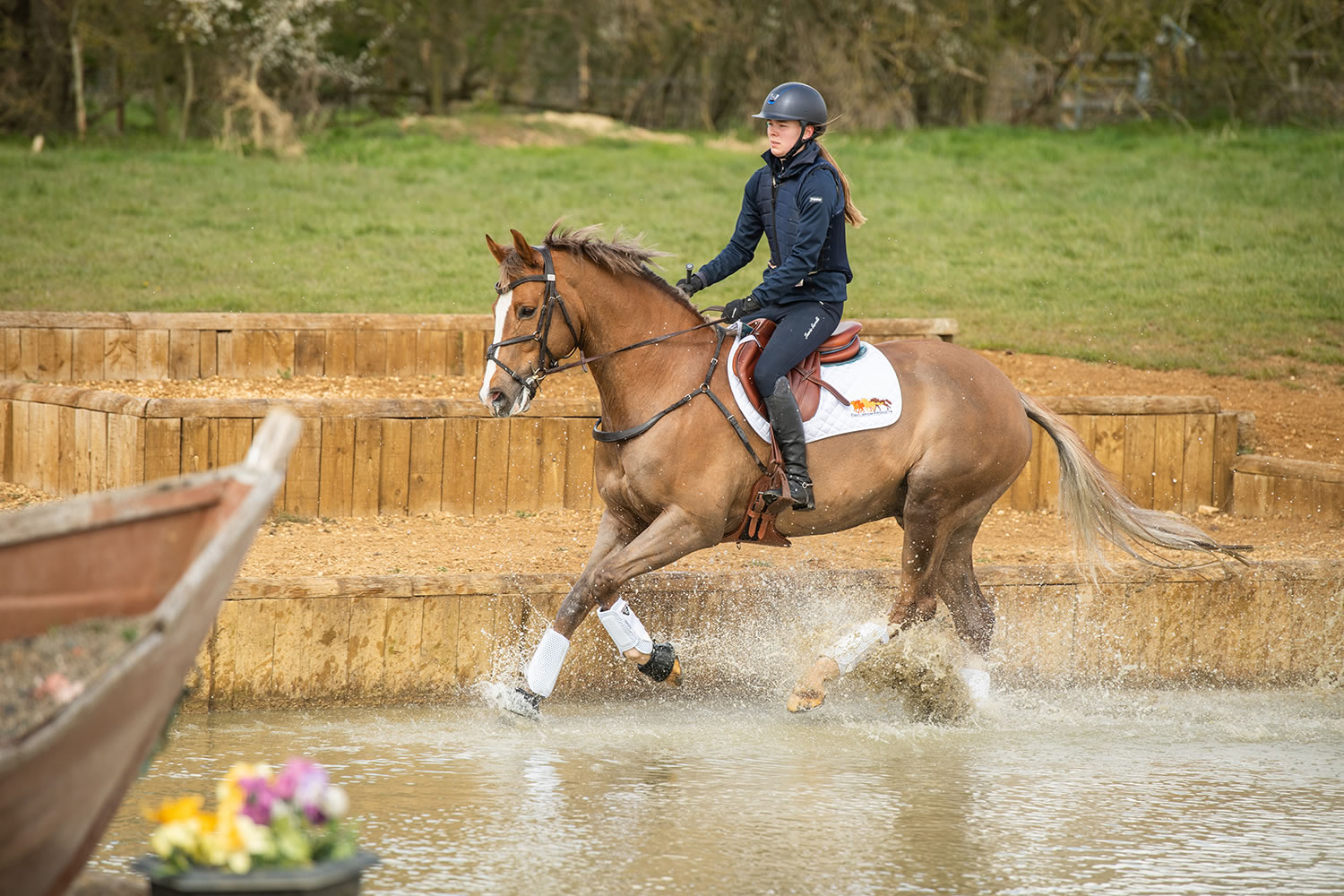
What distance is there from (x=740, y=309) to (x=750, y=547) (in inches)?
94.8

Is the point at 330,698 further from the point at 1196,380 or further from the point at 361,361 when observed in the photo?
the point at 1196,380

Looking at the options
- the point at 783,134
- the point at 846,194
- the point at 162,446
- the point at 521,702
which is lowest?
the point at 521,702

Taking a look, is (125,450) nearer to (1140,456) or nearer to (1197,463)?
(1140,456)

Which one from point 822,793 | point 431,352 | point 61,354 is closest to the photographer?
point 822,793

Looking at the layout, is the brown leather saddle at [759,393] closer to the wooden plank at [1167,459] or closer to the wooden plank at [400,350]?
the wooden plank at [1167,459]

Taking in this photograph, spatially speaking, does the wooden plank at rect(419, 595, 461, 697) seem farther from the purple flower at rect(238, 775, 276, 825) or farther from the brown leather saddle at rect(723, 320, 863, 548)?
the purple flower at rect(238, 775, 276, 825)

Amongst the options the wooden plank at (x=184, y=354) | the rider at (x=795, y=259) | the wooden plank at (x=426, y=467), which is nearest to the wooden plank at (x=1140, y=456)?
the rider at (x=795, y=259)

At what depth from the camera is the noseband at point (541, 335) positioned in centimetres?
588

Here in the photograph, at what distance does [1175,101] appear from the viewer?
2233 centimetres

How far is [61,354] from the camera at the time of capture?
32.4 feet

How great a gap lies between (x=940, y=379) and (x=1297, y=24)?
18.0m

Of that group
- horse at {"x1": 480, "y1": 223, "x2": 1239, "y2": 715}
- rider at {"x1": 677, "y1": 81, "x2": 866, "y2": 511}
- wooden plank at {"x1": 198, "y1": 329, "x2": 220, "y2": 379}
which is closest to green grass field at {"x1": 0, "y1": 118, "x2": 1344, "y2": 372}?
wooden plank at {"x1": 198, "y1": 329, "x2": 220, "y2": 379}

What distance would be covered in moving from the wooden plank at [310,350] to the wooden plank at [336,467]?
72.0 inches

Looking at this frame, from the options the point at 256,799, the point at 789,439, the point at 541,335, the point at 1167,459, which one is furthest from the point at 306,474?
the point at 256,799
